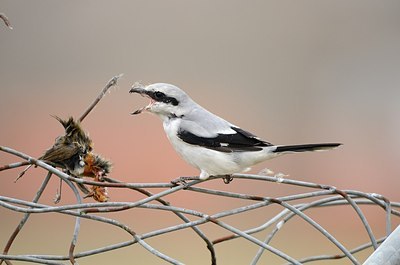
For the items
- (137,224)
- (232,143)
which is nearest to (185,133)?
(232,143)

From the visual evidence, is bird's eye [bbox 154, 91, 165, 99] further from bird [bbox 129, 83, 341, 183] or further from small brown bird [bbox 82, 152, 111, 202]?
small brown bird [bbox 82, 152, 111, 202]

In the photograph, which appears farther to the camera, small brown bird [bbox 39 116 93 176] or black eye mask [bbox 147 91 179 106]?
black eye mask [bbox 147 91 179 106]

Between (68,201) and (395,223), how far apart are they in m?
2.15

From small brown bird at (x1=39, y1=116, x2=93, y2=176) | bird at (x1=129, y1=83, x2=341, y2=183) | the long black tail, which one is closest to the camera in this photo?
small brown bird at (x1=39, y1=116, x2=93, y2=176)

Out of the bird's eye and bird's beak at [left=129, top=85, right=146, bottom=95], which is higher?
the bird's eye

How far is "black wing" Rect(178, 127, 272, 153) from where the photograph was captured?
1443 mm

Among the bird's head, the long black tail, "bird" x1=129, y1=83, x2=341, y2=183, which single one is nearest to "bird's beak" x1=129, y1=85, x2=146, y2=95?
the bird's head

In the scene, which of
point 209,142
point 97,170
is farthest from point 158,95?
point 97,170

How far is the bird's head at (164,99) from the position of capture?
1.30 metres

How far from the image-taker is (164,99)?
136 cm

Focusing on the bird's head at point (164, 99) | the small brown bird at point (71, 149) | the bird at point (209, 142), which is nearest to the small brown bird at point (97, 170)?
the small brown bird at point (71, 149)

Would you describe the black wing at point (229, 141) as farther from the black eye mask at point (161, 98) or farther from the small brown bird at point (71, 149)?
the small brown bird at point (71, 149)

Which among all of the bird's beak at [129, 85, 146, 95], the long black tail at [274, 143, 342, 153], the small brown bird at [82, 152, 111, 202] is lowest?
the small brown bird at [82, 152, 111, 202]

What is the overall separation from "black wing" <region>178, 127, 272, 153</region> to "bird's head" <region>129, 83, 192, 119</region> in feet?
0.15
